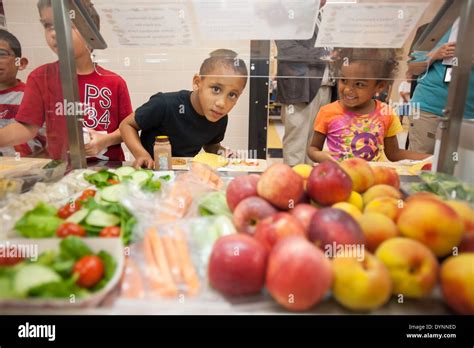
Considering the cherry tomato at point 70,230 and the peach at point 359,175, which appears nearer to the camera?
the cherry tomato at point 70,230

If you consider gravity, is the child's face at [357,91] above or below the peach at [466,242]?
above

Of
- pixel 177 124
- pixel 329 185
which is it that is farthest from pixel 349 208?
pixel 177 124

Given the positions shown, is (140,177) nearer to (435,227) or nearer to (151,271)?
(151,271)

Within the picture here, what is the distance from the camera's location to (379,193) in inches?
33.4

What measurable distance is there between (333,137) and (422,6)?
1212 mm

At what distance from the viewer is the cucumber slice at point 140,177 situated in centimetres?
108

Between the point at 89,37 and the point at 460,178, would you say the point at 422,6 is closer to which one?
the point at 460,178

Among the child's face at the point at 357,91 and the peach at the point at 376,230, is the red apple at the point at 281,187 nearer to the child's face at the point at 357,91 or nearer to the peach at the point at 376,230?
the peach at the point at 376,230

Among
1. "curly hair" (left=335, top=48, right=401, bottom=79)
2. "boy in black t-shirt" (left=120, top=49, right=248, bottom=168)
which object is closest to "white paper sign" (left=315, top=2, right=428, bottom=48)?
"curly hair" (left=335, top=48, right=401, bottom=79)

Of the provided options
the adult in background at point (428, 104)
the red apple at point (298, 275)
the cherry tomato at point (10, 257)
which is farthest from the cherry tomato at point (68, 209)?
the adult in background at point (428, 104)

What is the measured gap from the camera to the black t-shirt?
2157 millimetres

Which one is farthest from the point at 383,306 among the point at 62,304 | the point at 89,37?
the point at 89,37

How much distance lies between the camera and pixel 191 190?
40.4 inches

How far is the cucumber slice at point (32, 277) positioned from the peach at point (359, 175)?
736mm
